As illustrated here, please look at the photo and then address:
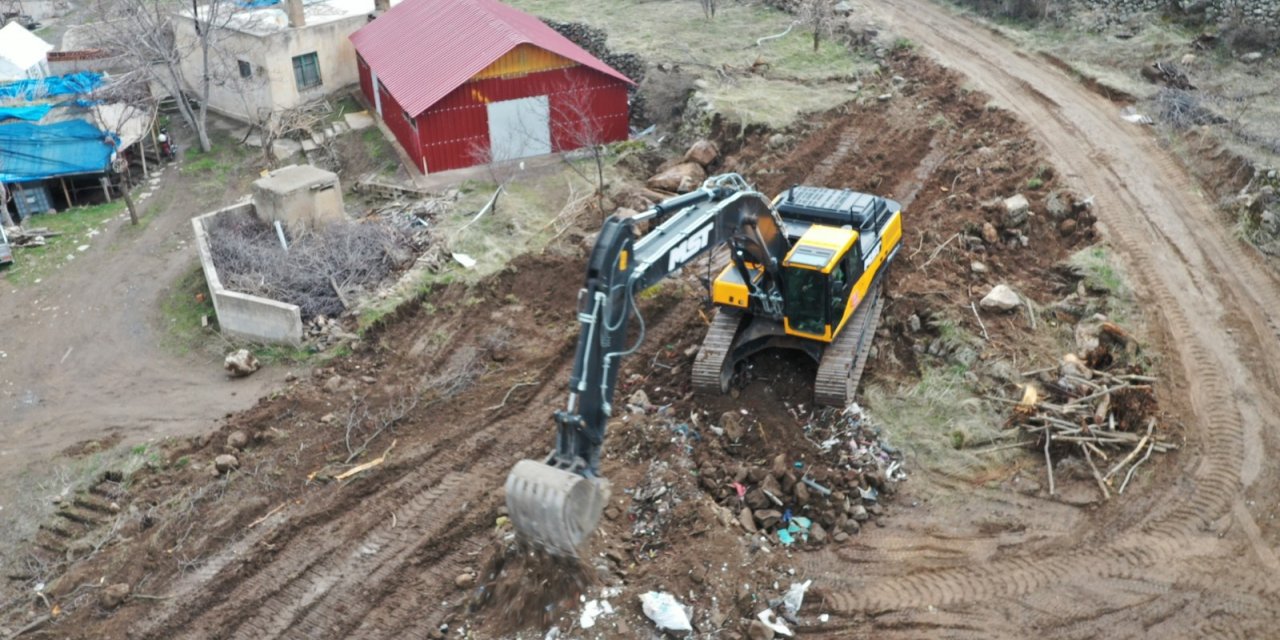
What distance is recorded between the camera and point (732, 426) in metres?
15.4

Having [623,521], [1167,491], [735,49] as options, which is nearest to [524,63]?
[735,49]

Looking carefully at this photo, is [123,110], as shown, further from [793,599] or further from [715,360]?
[793,599]

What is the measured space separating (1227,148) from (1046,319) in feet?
23.3

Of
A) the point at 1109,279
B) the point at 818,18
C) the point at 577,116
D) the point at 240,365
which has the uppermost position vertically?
the point at 818,18

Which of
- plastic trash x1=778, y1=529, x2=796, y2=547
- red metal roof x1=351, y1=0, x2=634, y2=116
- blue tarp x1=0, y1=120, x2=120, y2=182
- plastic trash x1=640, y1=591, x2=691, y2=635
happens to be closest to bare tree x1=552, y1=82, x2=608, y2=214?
red metal roof x1=351, y1=0, x2=634, y2=116

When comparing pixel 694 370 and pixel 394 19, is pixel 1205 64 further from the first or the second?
pixel 394 19

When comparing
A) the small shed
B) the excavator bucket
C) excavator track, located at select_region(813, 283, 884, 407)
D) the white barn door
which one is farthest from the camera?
the small shed

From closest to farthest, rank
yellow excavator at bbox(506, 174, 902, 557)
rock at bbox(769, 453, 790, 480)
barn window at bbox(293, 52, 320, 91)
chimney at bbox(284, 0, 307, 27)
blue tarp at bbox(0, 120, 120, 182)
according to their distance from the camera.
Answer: yellow excavator at bbox(506, 174, 902, 557) → rock at bbox(769, 453, 790, 480) → blue tarp at bbox(0, 120, 120, 182) → chimney at bbox(284, 0, 307, 27) → barn window at bbox(293, 52, 320, 91)

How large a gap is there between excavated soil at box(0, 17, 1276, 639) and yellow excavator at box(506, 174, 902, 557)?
69 cm

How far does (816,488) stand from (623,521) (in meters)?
2.55

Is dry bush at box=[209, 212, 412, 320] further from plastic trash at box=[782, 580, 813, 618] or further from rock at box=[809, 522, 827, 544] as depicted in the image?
plastic trash at box=[782, 580, 813, 618]

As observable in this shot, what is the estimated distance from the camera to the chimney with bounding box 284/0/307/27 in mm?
31141

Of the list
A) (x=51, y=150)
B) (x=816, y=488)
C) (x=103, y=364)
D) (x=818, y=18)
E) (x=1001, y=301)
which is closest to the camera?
(x=816, y=488)

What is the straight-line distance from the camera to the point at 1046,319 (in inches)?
680
